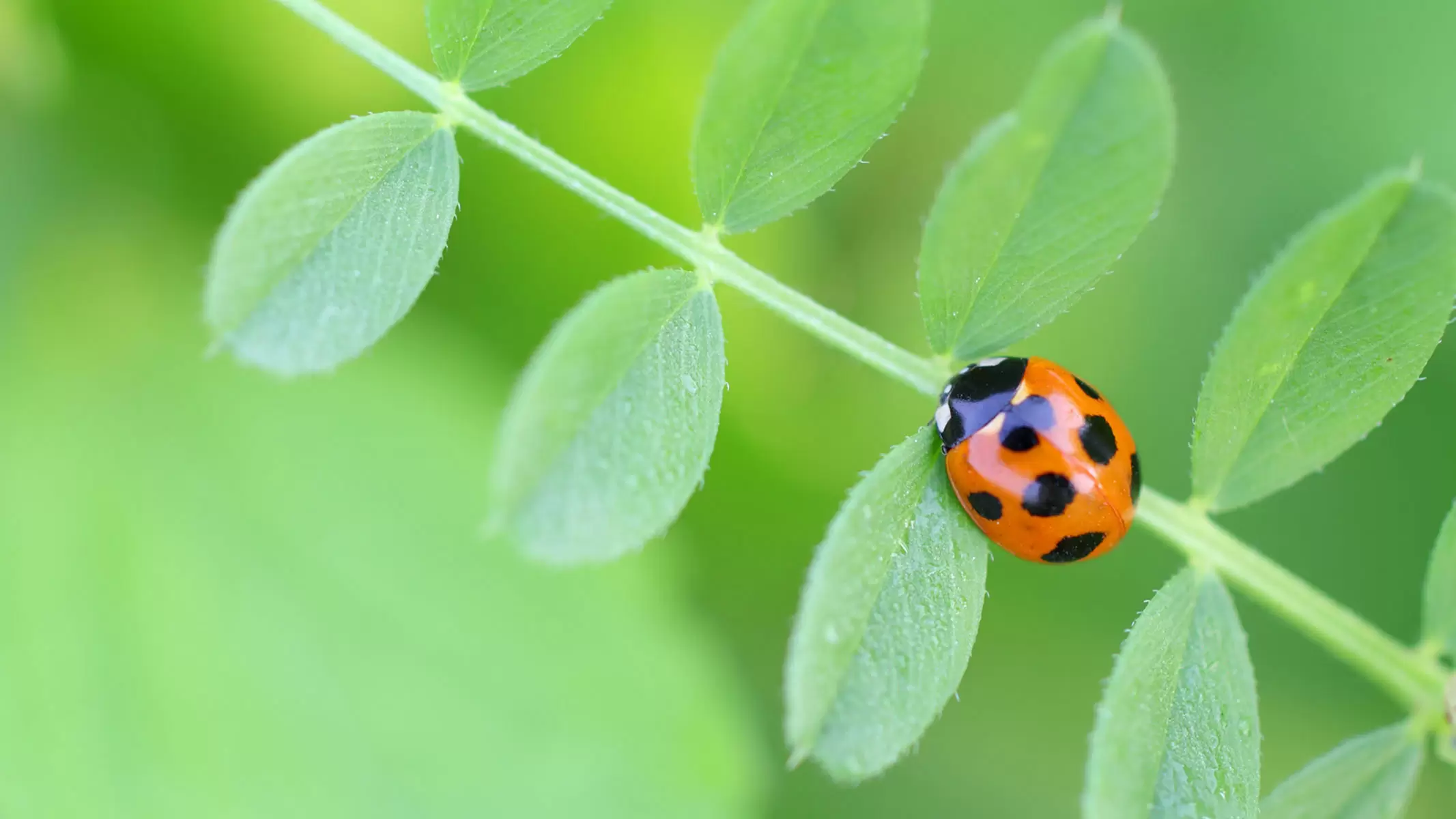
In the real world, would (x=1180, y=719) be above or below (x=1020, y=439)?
below

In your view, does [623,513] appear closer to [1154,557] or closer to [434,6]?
[434,6]

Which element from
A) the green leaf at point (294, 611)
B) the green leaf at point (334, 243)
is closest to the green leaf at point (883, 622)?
the green leaf at point (334, 243)

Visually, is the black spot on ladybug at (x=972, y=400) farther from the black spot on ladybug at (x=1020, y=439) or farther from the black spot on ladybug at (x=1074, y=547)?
the black spot on ladybug at (x=1074, y=547)

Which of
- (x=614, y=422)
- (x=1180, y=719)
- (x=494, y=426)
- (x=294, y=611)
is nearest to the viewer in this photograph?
(x=614, y=422)

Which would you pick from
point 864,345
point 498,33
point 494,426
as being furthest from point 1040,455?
point 494,426

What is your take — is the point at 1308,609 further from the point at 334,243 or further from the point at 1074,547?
the point at 334,243

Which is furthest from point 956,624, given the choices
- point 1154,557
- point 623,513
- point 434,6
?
point 1154,557
